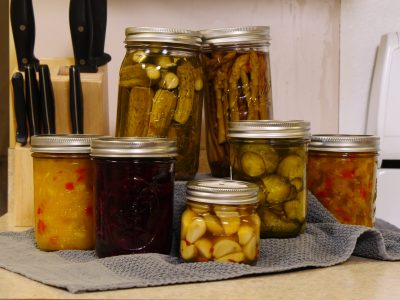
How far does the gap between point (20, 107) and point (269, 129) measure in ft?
1.34

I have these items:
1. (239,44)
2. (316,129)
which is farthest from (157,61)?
(316,129)

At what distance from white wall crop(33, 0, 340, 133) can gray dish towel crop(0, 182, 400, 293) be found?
0.41 m

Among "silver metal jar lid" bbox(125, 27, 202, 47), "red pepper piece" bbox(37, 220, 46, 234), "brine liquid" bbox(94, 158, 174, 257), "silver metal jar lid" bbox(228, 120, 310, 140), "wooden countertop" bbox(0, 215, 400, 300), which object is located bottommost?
"wooden countertop" bbox(0, 215, 400, 300)

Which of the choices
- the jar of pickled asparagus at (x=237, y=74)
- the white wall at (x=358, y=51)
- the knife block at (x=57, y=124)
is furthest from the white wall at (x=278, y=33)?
the jar of pickled asparagus at (x=237, y=74)

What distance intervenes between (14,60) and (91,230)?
44 cm

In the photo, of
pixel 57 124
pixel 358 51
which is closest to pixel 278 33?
pixel 358 51

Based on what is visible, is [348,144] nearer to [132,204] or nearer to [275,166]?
[275,166]

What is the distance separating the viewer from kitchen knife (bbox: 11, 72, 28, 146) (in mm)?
918

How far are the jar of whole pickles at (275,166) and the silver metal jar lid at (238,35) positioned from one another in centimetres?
14

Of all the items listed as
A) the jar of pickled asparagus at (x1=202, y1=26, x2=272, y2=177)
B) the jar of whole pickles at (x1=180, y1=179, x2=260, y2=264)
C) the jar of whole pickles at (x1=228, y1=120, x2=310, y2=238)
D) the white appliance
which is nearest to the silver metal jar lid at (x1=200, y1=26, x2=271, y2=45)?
the jar of pickled asparagus at (x1=202, y1=26, x2=272, y2=177)

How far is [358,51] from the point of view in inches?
46.8

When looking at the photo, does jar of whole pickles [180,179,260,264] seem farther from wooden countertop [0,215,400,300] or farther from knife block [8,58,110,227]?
knife block [8,58,110,227]

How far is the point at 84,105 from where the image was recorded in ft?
3.16

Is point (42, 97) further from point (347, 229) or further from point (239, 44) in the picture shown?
point (347, 229)
